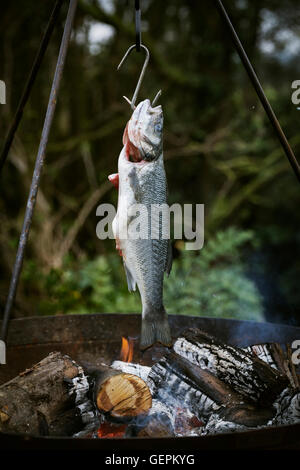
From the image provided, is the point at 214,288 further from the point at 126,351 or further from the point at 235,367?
the point at 235,367

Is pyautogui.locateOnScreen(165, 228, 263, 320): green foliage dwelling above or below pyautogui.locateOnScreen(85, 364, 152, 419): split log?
above

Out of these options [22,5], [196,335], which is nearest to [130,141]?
[196,335]

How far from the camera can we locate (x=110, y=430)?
5.75ft

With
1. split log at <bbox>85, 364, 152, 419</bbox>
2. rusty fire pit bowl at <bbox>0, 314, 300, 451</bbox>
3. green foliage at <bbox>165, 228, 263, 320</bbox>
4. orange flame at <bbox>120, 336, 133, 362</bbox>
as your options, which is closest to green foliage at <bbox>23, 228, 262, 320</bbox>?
green foliage at <bbox>165, 228, 263, 320</bbox>

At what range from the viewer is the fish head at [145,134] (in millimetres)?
1857

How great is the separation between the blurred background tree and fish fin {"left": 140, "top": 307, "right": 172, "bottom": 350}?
2.48m

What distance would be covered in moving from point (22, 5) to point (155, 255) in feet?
13.8

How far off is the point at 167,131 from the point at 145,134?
412 centimetres

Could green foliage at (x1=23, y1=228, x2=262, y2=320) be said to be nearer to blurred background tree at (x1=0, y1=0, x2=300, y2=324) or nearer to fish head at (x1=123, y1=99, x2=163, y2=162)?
blurred background tree at (x1=0, y1=0, x2=300, y2=324)

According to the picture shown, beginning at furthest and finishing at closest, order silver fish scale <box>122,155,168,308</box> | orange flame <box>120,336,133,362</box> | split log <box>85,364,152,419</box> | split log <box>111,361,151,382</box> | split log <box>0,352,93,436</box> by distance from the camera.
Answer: orange flame <box>120,336,133,362</box>
split log <box>111,361,151,382</box>
silver fish scale <box>122,155,168,308</box>
split log <box>85,364,152,419</box>
split log <box>0,352,93,436</box>

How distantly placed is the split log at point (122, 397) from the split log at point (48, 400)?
11 cm

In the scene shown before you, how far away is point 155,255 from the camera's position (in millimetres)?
1852

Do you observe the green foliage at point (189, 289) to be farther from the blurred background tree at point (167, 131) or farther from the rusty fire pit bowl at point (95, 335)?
the rusty fire pit bowl at point (95, 335)

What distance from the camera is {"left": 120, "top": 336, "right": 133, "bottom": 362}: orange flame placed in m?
2.42
